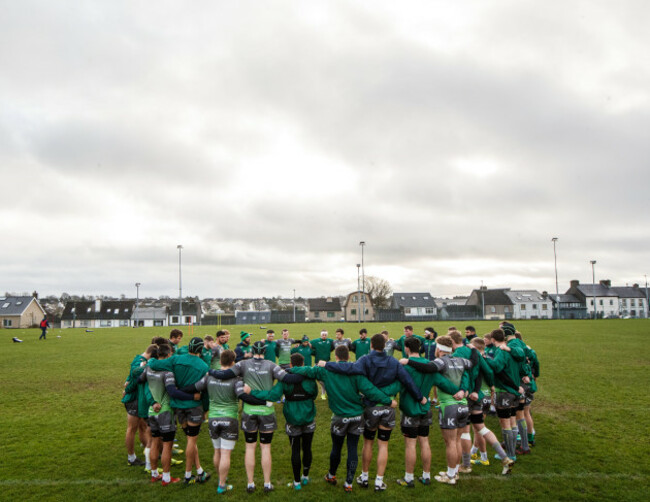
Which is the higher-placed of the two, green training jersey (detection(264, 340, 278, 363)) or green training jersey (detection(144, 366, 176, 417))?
green training jersey (detection(144, 366, 176, 417))

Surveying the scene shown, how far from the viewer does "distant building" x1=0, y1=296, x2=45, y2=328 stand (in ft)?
257

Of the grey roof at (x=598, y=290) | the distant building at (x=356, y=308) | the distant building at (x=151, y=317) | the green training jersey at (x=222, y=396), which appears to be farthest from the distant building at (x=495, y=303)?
the green training jersey at (x=222, y=396)

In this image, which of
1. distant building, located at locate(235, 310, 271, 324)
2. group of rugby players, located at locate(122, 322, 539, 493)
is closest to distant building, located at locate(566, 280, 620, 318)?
distant building, located at locate(235, 310, 271, 324)

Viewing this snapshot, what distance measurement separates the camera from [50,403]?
13.0 meters

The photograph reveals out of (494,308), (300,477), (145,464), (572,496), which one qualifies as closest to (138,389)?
(145,464)

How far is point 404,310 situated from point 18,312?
8245 cm

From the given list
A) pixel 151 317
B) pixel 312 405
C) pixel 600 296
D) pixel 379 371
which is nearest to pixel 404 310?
pixel 600 296

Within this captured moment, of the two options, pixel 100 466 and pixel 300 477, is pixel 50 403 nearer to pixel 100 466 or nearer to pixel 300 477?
pixel 100 466

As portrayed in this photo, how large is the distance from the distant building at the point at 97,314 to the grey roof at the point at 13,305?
425 inches

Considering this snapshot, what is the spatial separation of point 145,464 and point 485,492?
6361mm

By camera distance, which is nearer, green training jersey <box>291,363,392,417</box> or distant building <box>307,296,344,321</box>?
green training jersey <box>291,363,392,417</box>

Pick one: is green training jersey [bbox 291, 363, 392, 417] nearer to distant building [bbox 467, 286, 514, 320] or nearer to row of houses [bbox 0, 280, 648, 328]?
row of houses [bbox 0, 280, 648, 328]

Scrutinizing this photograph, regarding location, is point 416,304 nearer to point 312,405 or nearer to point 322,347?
point 322,347

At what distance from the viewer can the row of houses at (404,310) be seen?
300 feet
